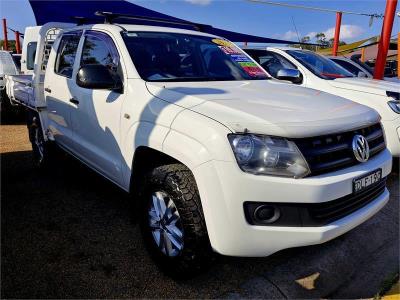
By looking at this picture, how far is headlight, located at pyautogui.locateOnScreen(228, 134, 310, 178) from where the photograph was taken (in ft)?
6.68

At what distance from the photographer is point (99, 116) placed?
3.24m

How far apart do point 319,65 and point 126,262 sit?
16.0 ft

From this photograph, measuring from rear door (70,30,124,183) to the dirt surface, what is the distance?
0.52 m

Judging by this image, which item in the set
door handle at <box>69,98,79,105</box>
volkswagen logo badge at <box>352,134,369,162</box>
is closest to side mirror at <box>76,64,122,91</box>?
door handle at <box>69,98,79,105</box>

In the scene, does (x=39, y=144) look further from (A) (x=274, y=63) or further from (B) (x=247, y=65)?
(A) (x=274, y=63)

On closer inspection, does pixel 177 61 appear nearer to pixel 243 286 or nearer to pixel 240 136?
pixel 240 136

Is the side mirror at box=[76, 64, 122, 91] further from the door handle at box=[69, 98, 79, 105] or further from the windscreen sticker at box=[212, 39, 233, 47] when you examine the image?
the windscreen sticker at box=[212, 39, 233, 47]

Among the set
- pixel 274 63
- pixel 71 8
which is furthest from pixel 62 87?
pixel 71 8

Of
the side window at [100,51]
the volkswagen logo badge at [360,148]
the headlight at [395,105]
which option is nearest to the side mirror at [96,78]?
the side window at [100,51]

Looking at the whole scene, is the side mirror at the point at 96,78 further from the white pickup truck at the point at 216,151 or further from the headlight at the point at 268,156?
the headlight at the point at 268,156

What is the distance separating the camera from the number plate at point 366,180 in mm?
2279

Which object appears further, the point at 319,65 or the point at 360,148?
the point at 319,65

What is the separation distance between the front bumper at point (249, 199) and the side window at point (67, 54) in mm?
2449

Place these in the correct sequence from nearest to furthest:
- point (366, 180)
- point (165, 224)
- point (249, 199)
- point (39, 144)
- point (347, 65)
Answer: point (249, 199) → point (366, 180) → point (165, 224) → point (39, 144) → point (347, 65)
